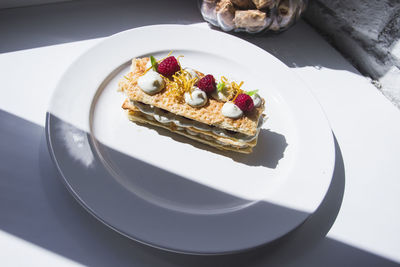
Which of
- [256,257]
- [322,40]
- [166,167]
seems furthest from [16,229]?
[322,40]

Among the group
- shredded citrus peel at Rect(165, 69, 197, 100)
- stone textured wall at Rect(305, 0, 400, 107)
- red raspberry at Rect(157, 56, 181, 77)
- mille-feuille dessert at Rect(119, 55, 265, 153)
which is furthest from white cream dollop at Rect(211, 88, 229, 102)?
stone textured wall at Rect(305, 0, 400, 107)

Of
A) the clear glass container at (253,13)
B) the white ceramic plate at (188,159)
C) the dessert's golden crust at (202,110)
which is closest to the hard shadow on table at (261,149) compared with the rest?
the white ceramic plate at (188,159)

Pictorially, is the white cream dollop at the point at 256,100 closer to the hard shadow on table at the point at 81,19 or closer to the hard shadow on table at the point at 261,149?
the hard shadow on table at the point at 261,149

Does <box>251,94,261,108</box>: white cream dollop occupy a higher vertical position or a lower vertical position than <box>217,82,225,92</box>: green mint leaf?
lower

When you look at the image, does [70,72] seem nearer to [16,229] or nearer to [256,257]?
[16,229]

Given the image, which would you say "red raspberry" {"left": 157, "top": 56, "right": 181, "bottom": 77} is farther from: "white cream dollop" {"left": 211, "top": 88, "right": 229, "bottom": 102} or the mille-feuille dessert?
"white cream dollop" {"left": 211, "top": 88, "right": 229, "bottom": 102}
